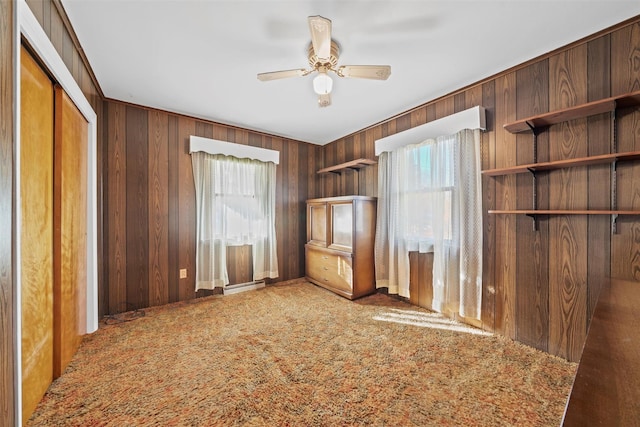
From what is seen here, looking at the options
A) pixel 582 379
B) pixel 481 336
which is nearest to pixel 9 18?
pixel 582 379

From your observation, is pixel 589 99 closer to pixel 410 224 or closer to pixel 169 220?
pixel 410 224

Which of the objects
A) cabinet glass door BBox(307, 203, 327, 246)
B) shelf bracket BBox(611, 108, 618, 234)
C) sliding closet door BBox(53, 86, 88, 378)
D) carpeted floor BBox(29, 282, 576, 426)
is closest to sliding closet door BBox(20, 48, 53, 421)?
sliding closet door BBox(53, 86, 88, 378)

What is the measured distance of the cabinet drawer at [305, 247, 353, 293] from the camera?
341 centimetres

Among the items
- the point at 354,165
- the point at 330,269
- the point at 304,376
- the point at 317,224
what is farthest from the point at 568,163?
the point at 317,224

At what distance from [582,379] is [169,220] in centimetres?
368

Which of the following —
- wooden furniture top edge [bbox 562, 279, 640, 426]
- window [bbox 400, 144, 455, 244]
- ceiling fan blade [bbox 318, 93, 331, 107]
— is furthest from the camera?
window [bbox 400, 144, 455, 244]

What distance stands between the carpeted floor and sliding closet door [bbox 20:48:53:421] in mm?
211

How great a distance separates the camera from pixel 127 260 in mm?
2996

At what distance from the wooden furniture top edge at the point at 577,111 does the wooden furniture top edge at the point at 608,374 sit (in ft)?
4.32

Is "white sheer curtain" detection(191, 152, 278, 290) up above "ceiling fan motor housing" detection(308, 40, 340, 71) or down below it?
below

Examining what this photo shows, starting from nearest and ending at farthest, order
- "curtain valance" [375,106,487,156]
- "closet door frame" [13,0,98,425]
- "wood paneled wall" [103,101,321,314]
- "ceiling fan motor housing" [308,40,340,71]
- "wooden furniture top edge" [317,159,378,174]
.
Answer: "closet door frame" [13,0,98,425] < "ceiling fan motor housing" [308,40,340,71] < "curtain valance" [375,106,487,156] < "wood paneled wall" [103,101,321,314] < "wooden furniture top edge" [317,159,378,174]

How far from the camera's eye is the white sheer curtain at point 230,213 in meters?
3.42

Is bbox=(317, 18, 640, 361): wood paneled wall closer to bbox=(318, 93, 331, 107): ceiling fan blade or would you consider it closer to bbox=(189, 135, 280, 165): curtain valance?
bbox=(318, 93, 331, 107): ceiling fan blade

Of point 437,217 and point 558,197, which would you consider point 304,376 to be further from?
point 558,197
